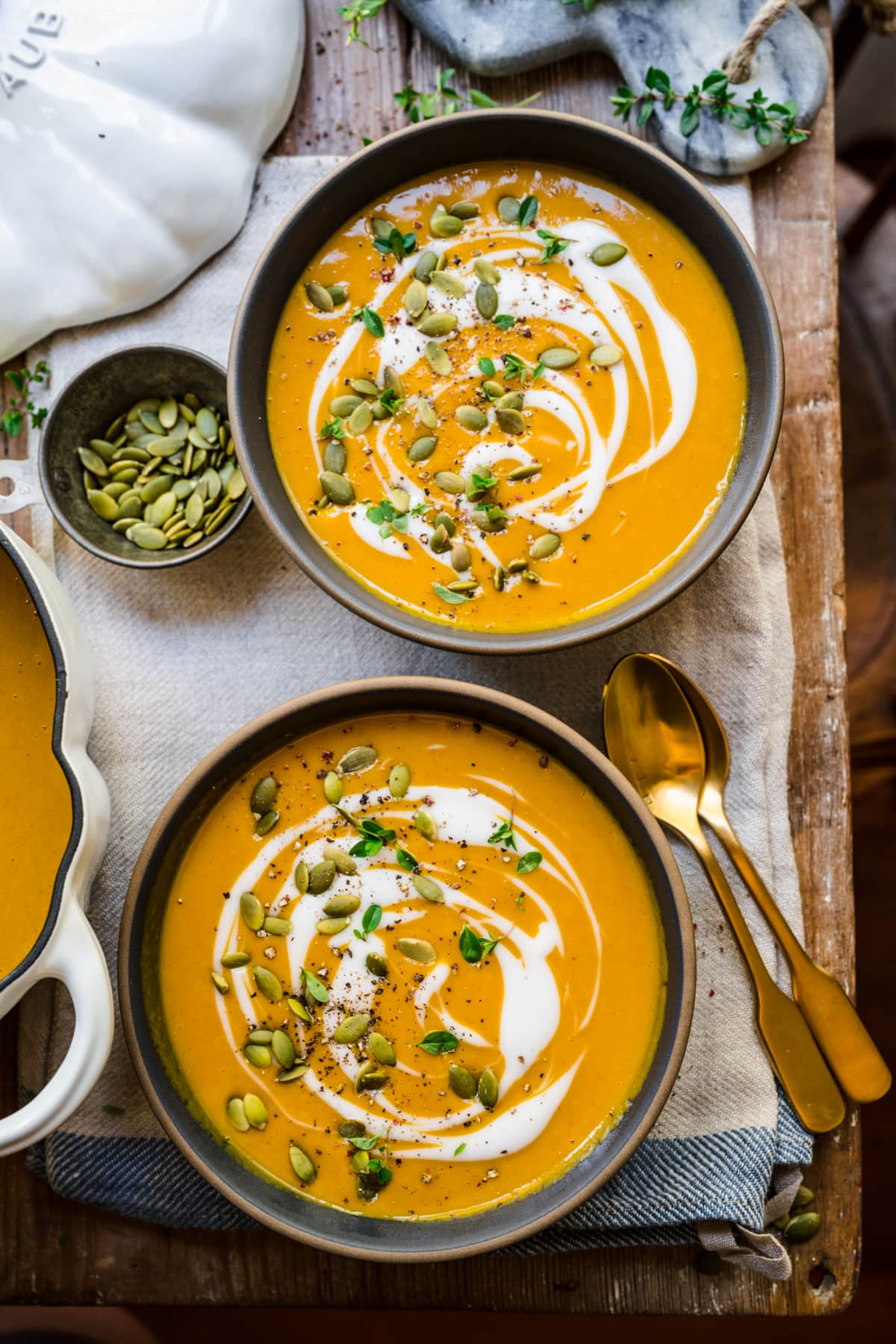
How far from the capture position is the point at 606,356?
1.77 metres

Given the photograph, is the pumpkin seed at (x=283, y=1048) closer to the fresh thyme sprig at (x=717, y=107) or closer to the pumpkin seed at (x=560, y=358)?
the pumpkin seed at (x=560, y=358)

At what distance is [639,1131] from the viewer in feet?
5.32

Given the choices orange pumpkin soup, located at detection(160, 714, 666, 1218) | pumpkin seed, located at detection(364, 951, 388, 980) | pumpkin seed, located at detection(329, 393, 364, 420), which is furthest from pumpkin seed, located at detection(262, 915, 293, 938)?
pumpkin seed, located at detection(329, 393, 364, 420)

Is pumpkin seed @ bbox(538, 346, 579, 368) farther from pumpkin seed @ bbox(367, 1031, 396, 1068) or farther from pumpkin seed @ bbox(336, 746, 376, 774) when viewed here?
pumpkin seed @ bbox(367, 1031, 396, 1068)

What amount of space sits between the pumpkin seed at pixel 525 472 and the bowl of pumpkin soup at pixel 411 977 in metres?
0.37

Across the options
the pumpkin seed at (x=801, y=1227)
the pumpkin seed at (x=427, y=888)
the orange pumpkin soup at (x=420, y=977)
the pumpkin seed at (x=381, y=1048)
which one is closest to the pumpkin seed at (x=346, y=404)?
the orange pumpkin soup at (x=420, y=977)

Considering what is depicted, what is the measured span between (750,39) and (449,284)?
2.02 feet

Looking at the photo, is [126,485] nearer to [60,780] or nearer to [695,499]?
[60,780]

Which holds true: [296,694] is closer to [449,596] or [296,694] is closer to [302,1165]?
[449,596]

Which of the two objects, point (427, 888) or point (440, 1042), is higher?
point (427, 888)

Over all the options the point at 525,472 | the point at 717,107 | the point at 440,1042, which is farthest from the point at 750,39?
the point at 440,1042

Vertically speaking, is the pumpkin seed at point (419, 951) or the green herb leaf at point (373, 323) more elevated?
the green herb leaf at point (373, 323)

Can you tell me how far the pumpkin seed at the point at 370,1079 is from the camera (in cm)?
172

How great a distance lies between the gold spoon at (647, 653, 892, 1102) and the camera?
1860 millimetres
